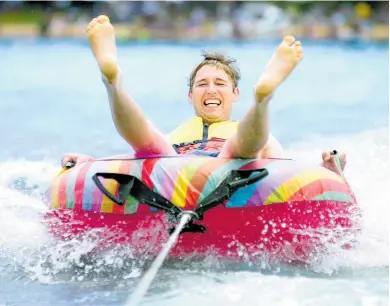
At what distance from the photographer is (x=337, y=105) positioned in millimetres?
7328

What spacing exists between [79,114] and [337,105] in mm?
2228

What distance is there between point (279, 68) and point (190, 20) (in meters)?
10.9

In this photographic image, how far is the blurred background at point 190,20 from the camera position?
520 inches

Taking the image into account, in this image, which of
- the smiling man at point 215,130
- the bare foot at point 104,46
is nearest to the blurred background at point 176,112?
the smiling man at point 215,130

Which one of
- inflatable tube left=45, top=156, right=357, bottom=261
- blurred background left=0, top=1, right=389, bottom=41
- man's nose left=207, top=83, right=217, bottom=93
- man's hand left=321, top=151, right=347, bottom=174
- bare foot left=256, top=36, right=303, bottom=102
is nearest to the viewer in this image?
bare foot left=256, top=36, right=303, bottom=102

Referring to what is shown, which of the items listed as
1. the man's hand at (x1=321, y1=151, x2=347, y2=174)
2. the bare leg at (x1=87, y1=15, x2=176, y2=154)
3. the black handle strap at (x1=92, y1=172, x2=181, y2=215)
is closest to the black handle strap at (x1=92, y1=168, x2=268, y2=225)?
the black handle strap at (x1=92, y1=172, x2=181, y2=215)

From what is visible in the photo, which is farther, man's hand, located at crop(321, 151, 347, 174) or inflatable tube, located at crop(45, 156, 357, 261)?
man's hand, located at crop(321, 151, 347, 174)

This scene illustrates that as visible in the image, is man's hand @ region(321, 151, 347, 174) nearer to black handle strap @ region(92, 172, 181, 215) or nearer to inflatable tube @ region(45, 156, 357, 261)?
inflatable tube @ region(45, 156, 357, 261)

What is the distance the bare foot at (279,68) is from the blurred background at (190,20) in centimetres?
1032

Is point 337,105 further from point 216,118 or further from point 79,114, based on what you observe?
point 216,118

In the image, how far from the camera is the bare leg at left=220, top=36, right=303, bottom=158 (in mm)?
2719

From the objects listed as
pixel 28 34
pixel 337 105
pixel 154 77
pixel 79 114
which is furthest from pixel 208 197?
pixel 28 34

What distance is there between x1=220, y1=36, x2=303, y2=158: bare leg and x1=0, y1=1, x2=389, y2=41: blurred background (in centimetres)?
1033

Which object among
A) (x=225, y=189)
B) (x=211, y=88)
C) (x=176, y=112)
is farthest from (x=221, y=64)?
(x=176, y=112)
